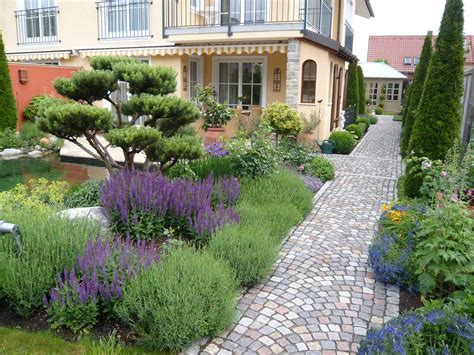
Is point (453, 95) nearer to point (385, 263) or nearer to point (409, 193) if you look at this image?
point (409, 193)

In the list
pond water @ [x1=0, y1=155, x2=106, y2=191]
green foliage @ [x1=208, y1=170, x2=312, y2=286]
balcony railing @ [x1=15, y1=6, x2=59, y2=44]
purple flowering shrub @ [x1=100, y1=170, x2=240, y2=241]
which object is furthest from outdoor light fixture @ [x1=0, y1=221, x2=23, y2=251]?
balcony railing @ [x1=15, y1=6, x2=59, y2=44]

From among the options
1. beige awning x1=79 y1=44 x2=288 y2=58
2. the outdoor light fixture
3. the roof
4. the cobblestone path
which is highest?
the roof

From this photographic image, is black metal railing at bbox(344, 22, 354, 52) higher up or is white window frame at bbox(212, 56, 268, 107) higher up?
black metal railing at bbox(344, 22, 354, 52)

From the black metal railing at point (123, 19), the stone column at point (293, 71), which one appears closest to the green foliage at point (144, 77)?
the stone column at point (293, 71)

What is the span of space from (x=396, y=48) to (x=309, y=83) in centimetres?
4550

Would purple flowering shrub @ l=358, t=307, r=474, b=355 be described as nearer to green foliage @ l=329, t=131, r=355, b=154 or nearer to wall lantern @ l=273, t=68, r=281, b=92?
green foliage @ l=329, t=131, r=355, b=154

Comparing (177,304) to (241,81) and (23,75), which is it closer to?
(241,81)

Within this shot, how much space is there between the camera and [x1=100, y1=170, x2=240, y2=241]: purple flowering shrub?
6086 mm

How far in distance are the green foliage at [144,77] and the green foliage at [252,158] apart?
6.77 ft

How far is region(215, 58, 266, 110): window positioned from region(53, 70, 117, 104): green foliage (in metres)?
12.1

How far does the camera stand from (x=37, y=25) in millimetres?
22766

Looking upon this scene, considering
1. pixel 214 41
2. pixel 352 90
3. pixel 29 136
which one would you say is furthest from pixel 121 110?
pixel 352 90

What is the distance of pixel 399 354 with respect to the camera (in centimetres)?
313

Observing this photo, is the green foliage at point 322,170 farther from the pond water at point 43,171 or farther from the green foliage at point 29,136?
the green foliage at point 29,136
